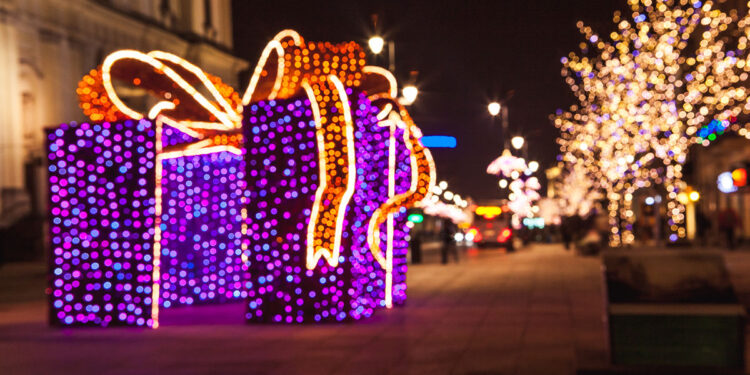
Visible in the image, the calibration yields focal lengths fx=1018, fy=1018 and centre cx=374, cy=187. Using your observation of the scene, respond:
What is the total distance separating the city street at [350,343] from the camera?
1042 cm

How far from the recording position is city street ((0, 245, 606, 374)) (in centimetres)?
1042

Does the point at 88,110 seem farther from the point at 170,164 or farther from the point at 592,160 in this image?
the point at 592,160

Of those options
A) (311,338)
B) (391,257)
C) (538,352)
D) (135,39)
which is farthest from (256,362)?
(135,39)

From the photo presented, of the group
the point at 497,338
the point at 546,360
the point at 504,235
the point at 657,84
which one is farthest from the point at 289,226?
the point at 504,235

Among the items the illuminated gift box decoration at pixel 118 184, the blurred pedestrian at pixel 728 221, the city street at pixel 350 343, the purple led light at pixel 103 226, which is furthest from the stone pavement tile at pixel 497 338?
the blurred pedestrian at pixel 728 221

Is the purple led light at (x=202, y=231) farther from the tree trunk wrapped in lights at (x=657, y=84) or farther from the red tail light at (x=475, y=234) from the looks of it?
the red tail light at (x=475, y=234)

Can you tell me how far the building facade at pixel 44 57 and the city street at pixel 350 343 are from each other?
23913 millimetres

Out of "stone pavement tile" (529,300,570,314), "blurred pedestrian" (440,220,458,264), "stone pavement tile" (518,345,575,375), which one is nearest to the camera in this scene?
"stone pavement tile" (518,345,575,375)

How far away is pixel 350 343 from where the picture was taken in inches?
480

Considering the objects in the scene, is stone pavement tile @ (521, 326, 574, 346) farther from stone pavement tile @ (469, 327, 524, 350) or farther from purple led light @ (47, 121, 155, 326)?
purple led light @ (47, 121, 155, 326)

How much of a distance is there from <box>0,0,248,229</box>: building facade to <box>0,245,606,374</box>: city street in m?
23.9

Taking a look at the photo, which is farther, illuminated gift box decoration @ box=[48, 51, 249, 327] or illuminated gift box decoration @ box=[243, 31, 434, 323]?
illuminated gift box decoration @ box=[48, 51, 249, 327]

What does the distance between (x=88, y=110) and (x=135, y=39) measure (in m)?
38.3

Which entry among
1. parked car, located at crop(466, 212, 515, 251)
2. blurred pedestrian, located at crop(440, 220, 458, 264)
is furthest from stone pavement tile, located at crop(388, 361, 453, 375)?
parked car, located at crop(466, 212, 515, 251)
